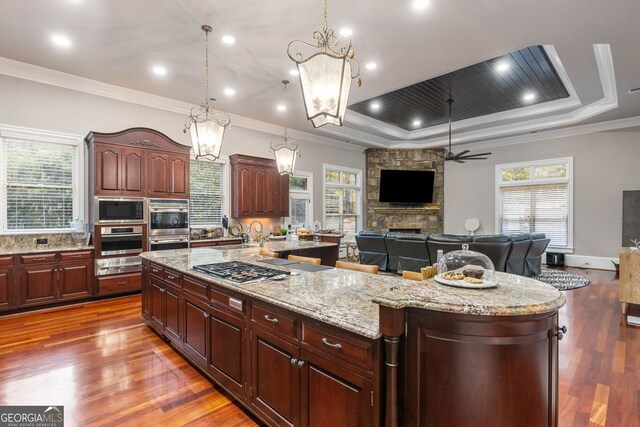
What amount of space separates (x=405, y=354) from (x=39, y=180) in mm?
5841

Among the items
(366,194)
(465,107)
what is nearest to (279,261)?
(465,107)

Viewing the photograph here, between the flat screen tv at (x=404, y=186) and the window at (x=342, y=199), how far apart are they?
2.55ft

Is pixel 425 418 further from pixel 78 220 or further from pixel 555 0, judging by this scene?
pixel 78 220

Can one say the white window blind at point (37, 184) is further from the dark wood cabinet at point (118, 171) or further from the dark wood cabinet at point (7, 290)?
the dark wood cabinet at point (7, 290)

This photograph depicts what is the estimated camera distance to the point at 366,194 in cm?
982

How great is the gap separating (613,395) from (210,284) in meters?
3.17

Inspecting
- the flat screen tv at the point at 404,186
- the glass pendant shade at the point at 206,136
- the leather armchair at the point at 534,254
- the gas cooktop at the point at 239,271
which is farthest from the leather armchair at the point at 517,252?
the glass pendant shade at the point at 206,136

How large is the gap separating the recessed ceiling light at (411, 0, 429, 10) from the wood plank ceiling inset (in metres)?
2.16

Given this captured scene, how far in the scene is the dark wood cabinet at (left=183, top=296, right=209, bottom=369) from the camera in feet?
8.26

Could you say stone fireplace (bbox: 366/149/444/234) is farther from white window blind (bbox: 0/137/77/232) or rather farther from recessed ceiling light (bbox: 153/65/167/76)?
white window blind (bbox: 0/137/77/232)

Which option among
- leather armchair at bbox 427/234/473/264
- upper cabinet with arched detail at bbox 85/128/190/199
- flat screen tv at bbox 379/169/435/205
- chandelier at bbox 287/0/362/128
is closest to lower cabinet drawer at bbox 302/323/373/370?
chandelier at bbox 287/0/362/128

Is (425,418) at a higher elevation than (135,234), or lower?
lower

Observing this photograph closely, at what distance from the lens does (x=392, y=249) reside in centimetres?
654

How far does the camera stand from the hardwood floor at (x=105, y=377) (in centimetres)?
223
